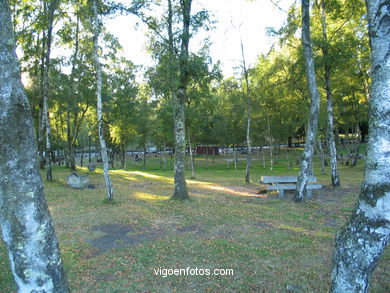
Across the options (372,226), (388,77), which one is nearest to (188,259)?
(372,226)

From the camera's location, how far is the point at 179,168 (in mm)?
11422

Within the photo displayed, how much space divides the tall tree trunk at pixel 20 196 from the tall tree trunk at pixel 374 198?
320 centimetres

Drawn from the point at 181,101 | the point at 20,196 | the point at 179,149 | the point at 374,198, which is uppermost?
the point at 181,101

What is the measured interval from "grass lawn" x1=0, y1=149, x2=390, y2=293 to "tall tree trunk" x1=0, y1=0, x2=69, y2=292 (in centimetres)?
234

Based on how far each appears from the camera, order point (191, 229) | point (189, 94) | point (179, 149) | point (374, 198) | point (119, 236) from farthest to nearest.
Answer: point (189, 94), point (179, 149), point (191, 229), point (119, 236), point (374, 198)

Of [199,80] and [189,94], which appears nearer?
[199,80]

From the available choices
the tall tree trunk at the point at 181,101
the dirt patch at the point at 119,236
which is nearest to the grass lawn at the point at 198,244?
the dirt patch at the point at 119,236

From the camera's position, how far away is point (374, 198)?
9.25 feet

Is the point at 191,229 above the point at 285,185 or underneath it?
underneath

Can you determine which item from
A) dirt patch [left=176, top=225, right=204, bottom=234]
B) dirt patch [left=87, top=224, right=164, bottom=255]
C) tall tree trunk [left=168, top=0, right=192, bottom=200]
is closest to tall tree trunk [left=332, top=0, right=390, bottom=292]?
dirt patch [left=176, top=225, right=204, bottom=234]

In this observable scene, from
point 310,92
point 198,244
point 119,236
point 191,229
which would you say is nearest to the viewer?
point 198,244

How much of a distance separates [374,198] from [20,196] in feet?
12.4

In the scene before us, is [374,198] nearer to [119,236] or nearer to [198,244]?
[198,244]

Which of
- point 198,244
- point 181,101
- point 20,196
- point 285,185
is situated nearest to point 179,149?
point 181,101
